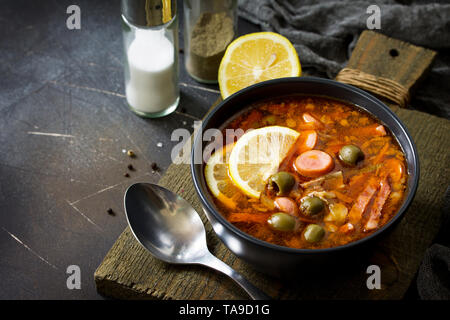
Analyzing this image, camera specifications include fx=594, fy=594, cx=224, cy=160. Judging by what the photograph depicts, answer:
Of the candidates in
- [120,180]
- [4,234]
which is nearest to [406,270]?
[120,180]

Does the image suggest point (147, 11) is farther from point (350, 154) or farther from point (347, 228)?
point (347, 228)

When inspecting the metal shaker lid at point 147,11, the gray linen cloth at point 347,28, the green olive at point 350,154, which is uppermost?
the metal shaker lid at point 147,11

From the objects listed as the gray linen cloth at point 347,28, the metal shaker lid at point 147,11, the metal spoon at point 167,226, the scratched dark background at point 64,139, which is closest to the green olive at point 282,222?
the metal spoon at point 167,226

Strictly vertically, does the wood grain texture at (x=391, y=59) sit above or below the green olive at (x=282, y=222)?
above

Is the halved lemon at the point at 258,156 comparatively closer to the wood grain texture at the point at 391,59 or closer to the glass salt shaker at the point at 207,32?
the wood grain texture at the point at 391,59

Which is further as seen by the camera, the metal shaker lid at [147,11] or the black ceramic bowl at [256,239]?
the metal shaker lid at [147,11]

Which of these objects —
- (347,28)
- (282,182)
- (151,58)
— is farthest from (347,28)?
(282,182)
